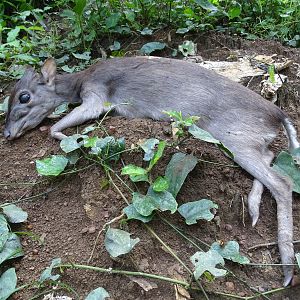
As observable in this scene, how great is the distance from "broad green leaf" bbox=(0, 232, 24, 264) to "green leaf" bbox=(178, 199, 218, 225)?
3.77 feet

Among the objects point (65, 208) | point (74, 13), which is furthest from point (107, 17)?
point (65, 208)

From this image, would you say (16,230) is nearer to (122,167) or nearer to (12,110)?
(122,167)

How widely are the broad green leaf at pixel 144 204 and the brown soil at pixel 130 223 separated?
148 millimetres

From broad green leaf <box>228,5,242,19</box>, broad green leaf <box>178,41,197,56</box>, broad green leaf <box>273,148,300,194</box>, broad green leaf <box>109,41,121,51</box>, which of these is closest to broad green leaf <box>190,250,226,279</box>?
broad green leaf <box>273,148,300,194</box>

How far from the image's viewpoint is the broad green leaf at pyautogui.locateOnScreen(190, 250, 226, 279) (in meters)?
3.26

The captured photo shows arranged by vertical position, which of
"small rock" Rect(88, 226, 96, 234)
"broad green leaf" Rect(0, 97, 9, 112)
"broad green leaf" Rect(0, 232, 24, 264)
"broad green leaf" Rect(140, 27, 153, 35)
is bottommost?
"broad green leaf" Rect(0, 97, 9, 112)

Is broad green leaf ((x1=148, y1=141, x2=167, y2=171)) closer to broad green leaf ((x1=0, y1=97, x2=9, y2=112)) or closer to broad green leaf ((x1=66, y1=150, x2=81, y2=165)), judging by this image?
broad green leaf ((x1=66, y1=150, x2=81, y2=165))

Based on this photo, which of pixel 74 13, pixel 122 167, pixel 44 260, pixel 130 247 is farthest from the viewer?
pixel 74 13

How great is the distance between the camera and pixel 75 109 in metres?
5.16

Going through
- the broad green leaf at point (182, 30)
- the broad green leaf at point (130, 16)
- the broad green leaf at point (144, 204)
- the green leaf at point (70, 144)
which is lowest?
the broad green leaf at point (182, 30)

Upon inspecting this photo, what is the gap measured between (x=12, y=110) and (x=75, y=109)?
0.65 meters

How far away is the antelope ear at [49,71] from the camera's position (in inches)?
221

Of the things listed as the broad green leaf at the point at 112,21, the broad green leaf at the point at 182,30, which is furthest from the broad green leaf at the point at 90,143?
the broad green leaf at the point at 182,30

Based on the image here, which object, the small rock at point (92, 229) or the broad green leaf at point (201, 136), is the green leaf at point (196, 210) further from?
the small rock at point (92, 229)
